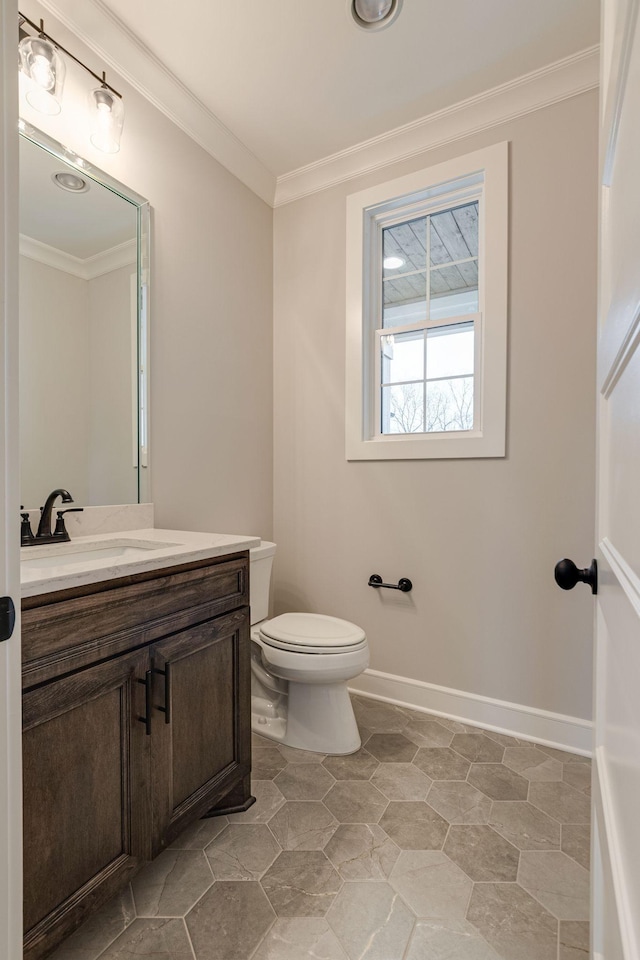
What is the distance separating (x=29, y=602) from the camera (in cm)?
92

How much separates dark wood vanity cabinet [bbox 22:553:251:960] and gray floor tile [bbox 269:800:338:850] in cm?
20

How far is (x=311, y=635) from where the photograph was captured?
1.89 meters

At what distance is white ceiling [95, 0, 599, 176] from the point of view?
1.63 m

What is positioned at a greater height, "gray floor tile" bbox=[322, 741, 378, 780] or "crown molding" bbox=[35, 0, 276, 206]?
"crown molding" bbox=[35, 0, 276, 206]

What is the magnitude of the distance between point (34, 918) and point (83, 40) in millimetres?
2431

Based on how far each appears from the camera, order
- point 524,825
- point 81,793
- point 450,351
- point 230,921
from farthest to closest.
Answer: point 450,351 < point 524,825 < point 230,921 < point 81,793

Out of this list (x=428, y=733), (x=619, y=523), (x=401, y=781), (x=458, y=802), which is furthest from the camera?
(x=428, y=733)

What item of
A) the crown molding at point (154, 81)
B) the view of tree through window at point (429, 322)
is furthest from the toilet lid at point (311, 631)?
the crown molding at point (154, 81)

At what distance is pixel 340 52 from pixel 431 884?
2727 mm

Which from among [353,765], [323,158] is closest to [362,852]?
[353,765]

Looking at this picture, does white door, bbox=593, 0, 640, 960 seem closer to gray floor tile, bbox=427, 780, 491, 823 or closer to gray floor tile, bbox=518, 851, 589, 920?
gray floor tile, bbox=518, 851, 589, 920

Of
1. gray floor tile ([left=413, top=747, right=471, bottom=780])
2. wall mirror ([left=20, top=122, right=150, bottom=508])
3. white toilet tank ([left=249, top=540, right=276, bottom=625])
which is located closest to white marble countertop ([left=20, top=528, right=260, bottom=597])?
wall mirror ([left=20, top=122, right=150, bottom=508])

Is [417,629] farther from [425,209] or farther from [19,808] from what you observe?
[425,209]

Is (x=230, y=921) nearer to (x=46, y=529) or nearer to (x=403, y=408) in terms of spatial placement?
(x=46, y=529)
